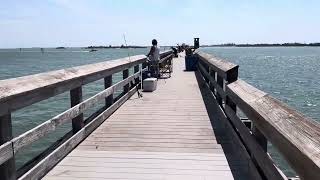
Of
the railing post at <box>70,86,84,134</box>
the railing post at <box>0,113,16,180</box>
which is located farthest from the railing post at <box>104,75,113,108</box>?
the railing post at <box>0,113,16,180</box>

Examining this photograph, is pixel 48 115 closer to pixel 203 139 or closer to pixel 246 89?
pixel 203 139

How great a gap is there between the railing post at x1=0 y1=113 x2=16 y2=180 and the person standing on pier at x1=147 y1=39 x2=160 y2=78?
11.6m

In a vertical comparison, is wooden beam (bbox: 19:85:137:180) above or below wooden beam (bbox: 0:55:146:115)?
below

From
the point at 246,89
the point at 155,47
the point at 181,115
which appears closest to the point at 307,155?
the point at 246,89

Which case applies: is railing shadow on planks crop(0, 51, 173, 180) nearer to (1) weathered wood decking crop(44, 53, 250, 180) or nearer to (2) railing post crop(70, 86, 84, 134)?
(2) railing post crop(70, 86, 84, 134)

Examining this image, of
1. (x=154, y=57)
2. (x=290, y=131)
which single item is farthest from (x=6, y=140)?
(x=154, y=57)

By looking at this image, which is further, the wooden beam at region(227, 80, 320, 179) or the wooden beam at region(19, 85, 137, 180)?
the wooden beam at region(19, 85, 137, 180)

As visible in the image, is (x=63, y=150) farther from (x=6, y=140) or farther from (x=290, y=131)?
(x=290, y=131)

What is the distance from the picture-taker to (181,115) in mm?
8258

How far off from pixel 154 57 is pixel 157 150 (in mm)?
10094

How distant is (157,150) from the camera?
5.61 metres

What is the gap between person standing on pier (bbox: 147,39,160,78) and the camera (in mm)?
15198

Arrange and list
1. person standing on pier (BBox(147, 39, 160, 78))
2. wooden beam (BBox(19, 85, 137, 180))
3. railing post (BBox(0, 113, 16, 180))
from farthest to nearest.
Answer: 1. person standing on pier (BBox(147, 39, 160, 78))
2. wooden beam (BBox(19, 85, 137, 180))
3. railing post (BBox(0, 113, 16, 180))

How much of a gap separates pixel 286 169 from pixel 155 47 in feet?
24.4
